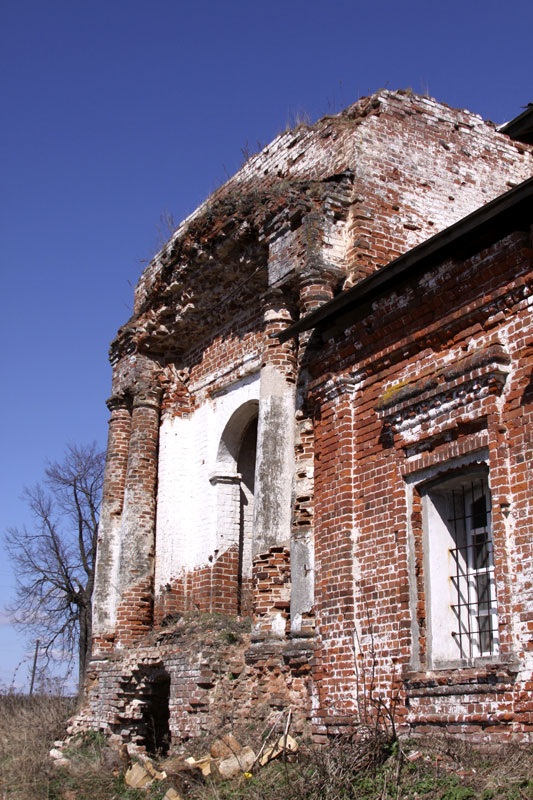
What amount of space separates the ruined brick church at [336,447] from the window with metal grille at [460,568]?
2cm

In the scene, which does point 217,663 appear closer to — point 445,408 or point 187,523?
point 187,523

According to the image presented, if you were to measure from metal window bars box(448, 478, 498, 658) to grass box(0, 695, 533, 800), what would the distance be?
0.86 metres

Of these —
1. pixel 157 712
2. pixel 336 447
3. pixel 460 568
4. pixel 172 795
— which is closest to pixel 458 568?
pixel 460 568

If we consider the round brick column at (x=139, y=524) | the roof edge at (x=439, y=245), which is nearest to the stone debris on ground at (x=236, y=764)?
the roof edge at (x=439, y=245)

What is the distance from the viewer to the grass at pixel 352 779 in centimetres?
Result: 546

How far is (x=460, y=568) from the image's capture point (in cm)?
702

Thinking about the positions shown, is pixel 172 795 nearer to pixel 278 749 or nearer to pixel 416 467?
pixel 278 749

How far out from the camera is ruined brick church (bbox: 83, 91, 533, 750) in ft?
21.7

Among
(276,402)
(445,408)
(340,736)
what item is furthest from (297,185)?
(340,736)

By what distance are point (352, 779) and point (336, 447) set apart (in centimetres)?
314

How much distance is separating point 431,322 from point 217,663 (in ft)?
15.4

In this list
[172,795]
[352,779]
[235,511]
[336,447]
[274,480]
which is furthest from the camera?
[235,511]

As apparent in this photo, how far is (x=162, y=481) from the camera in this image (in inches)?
508

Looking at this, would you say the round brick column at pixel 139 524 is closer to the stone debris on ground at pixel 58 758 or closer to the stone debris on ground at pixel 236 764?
the stone debris on ground at pixel 58 758
